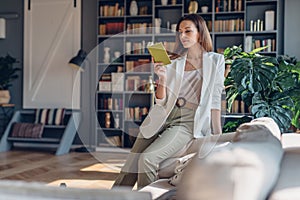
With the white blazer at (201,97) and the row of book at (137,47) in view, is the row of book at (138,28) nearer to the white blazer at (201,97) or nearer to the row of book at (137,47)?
the row of book at (137,47)

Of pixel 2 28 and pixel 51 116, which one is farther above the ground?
pixel 2 28

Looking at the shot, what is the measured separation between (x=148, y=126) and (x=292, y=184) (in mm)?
1358

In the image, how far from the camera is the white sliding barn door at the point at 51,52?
773 cm

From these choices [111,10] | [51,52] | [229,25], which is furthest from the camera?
[51,52]

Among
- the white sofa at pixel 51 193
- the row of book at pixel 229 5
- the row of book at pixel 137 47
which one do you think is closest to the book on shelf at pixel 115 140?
the row of book at pixel 137 47

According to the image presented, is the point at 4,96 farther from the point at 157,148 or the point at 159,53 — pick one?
the point at 159,53

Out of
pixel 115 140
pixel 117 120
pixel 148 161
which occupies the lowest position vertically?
pixel 115 140

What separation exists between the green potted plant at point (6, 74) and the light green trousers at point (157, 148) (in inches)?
223

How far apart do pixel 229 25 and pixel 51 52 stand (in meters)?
3.18

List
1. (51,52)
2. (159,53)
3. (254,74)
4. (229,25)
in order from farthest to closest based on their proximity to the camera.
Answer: (51,52)
(229,25)
(254,74)
(159,53)

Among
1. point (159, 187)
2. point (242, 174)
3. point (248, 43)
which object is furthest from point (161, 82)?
point (248, 43)

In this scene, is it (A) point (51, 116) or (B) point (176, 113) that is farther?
(A) point (51, 116)

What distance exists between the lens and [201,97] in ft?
7.48

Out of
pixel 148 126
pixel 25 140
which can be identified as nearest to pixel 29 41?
pixel 25 140
